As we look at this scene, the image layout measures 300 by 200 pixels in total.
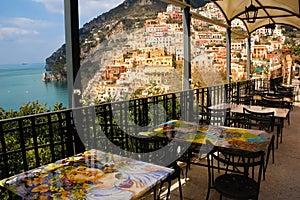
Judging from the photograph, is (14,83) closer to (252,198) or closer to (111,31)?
(111,31)

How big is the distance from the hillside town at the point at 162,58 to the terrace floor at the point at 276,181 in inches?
74.7

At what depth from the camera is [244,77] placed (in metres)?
11.1

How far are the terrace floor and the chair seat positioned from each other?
0.54 metres

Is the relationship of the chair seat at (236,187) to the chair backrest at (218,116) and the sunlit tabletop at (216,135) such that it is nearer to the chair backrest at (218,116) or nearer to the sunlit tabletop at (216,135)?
the sunlit tabletop at (216,135)

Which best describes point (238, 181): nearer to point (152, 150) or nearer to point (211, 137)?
point (211, 137)

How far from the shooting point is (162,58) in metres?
9.15

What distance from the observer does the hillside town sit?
5883 millimetres

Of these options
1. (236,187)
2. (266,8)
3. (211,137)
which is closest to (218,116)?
(211,137)

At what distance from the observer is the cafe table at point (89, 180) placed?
154 centimetres

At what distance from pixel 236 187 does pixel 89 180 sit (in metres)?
1.34

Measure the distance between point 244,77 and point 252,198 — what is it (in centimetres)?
960

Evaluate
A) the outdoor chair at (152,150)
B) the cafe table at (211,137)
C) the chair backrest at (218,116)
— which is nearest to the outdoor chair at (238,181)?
the cafe table at (211,137)

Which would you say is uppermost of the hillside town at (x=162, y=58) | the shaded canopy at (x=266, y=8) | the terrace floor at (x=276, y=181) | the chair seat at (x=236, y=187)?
the shaded canopy at (x=266, y=8)

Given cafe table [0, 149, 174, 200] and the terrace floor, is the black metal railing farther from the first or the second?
the terrace floor
